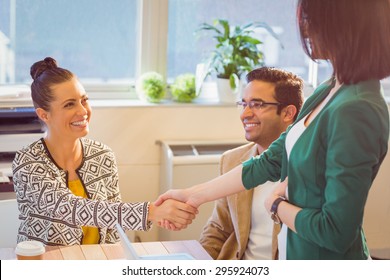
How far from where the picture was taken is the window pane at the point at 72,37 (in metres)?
3.35

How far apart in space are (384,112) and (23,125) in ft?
5.87

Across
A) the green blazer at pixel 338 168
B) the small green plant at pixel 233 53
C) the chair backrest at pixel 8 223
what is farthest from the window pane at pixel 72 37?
the green blazer at pixel 338 168

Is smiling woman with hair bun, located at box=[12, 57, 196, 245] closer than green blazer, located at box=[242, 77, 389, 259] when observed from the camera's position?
No

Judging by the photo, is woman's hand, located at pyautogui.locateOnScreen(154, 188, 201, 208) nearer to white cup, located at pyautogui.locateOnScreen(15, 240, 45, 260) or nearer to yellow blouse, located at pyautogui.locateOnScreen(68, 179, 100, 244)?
yellow blouse, located at pyautogui.locateOnScreen(68, 179, 100, 244)

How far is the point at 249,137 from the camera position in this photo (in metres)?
2.50

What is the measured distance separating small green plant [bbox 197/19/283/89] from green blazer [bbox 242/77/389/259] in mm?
1969

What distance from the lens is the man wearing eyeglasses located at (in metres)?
2.43

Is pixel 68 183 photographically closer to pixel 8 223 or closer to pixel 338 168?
pixel 8 223

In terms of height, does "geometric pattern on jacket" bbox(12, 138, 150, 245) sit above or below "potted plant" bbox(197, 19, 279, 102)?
below

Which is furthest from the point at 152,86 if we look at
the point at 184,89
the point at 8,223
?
the point at 8,223

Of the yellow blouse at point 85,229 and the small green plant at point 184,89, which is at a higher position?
the small green plant at point 184,89

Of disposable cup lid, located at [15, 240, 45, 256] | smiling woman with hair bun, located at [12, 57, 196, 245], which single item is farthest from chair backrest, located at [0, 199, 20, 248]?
disposable cup lid, located at [15, 240, 45, 256]

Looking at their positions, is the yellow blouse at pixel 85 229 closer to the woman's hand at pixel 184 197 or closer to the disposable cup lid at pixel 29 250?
the woman's hand at pixel 184 197

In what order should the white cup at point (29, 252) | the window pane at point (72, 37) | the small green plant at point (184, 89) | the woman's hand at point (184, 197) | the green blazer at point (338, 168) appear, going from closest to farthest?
1. the green blazer at point (338, 168)
2. the white cup at point (29, 252)
3. the woman's hand at point (184, 197)
4. the window pane at point (72, 37)
5. the small green plant at point (184, 89)
